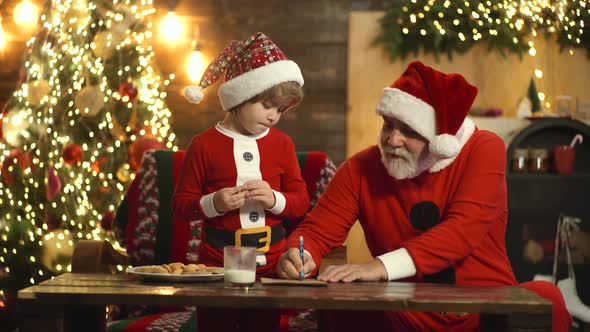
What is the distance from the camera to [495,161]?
2.27 meters

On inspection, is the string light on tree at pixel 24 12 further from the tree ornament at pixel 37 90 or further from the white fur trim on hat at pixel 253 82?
the white fur trim on hat at pixel 253 82

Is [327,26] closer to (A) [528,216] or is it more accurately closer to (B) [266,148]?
(A) [528,216]

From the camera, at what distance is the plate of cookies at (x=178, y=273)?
1.90 m

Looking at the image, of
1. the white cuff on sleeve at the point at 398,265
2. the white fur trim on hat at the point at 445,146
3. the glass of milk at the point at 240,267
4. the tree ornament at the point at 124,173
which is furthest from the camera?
the tree ornament at the point at 124,173

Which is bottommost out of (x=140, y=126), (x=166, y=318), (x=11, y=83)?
(x=166, y=318)

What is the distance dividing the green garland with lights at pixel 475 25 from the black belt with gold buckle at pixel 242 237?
2.48 metres

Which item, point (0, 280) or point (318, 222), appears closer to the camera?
point (318, 222)

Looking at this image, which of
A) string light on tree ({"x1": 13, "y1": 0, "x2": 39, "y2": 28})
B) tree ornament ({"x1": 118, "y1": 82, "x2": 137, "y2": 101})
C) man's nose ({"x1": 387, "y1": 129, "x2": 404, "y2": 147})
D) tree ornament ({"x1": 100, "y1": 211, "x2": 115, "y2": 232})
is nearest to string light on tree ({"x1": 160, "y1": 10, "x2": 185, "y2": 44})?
string light on tree ({"x1": 13, "y1": 0, "x2": 39, "y2": 28})

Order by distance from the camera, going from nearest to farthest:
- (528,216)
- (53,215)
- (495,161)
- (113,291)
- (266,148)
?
1. (113,291)
2. (495,161)
3. (266,148)
4. (53,215)
5. (528,216)

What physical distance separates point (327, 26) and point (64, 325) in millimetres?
3288

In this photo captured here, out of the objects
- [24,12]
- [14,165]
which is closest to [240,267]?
[14,165]

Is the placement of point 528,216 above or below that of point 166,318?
above

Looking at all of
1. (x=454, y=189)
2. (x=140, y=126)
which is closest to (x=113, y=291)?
(x=454, y=189)

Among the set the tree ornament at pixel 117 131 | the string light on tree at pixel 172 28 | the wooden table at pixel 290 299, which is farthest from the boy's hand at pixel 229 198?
the string light on tree at pixel 172 28
